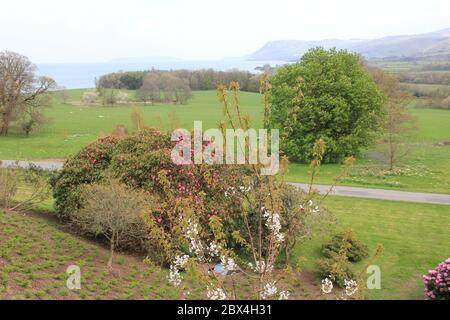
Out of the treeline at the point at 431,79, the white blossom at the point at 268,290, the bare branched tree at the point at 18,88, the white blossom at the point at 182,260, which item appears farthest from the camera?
the treeline at the point at 431,79

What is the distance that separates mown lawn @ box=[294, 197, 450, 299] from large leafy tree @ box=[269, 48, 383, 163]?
12.1 meters

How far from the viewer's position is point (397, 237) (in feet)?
61.9

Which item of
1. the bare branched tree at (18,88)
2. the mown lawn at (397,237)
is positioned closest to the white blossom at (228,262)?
the mown lawn at (397,237)

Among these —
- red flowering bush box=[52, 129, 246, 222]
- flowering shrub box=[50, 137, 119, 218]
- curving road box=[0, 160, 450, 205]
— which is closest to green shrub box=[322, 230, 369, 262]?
red flowering bush box=[52, 129, 246, 222]

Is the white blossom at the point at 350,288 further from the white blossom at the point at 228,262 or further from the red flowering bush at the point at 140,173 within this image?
the red flowering bush at the point at 140,173

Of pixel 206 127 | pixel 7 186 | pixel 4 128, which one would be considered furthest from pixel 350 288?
pixel 206 127

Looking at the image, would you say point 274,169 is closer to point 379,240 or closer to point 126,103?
point 379,240

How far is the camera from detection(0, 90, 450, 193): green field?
30641mm

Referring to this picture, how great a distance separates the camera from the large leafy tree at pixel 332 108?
35.5m

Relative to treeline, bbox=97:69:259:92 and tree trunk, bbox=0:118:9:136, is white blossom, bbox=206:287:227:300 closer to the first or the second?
tree trunk, bbox=0:118:9:136

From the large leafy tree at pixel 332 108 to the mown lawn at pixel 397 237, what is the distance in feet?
39.7
